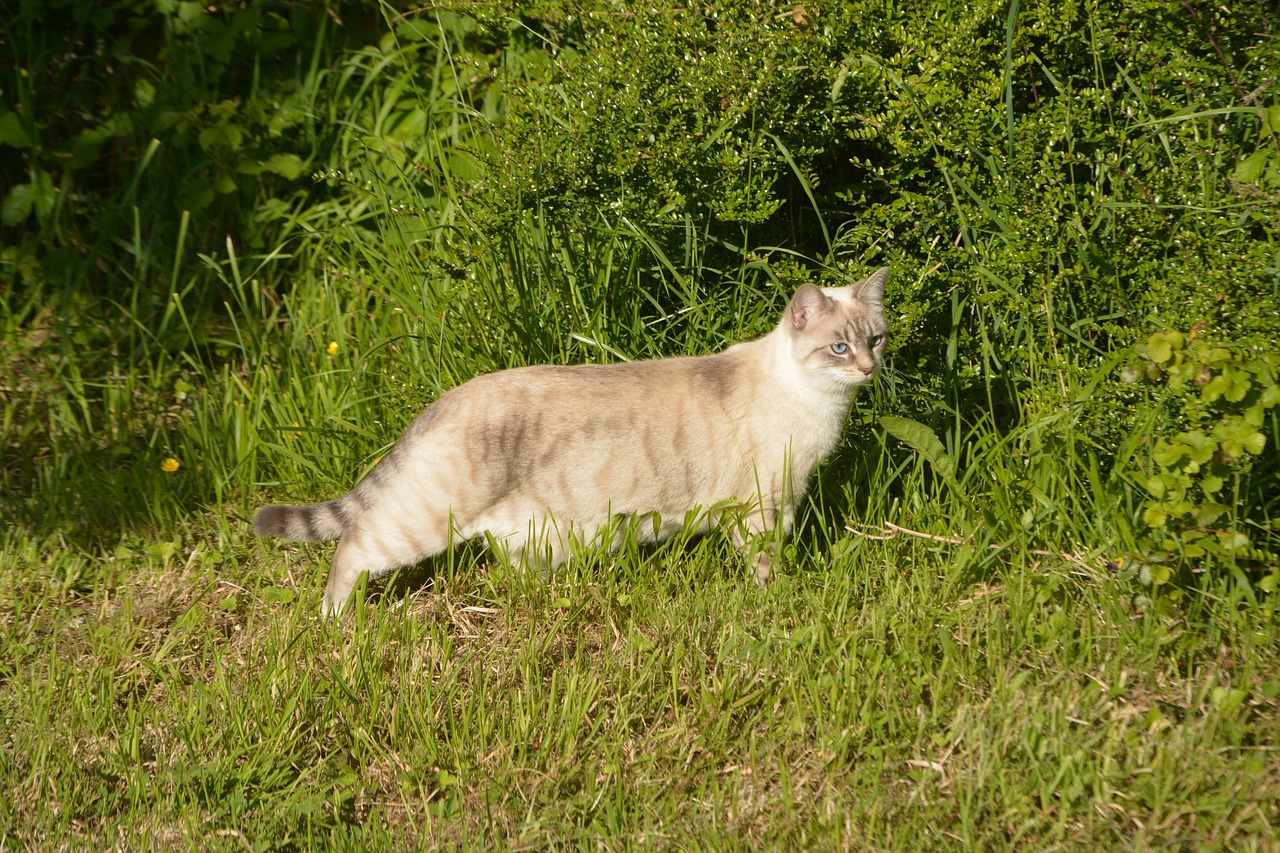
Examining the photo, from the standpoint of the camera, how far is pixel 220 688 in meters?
3.32

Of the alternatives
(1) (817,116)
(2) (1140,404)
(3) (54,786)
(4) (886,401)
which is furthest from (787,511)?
(3) (54,786)

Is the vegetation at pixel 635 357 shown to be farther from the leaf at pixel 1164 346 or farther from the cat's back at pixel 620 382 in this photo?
the cat's back at pixel 620 382

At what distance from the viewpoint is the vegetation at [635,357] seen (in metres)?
3.02

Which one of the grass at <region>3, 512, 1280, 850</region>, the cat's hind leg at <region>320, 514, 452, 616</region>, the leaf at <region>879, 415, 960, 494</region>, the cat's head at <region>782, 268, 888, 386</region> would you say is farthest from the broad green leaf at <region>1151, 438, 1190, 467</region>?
the cat's hind leg at <region>320, 514, 452, 616</region>

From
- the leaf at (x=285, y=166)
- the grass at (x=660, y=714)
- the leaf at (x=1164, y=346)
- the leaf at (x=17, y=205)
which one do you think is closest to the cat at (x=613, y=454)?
the grass at (x=660, y=714)

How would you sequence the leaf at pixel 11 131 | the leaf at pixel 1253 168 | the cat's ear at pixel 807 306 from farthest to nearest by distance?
the leaf at pixel 11 131 → the cat's ear at pixel 807 306 → the leaf at pixel 1253 168

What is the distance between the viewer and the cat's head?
146 inches

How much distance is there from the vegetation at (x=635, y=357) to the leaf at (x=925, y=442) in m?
0.01

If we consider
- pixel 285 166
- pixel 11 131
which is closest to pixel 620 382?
pixel 285 166

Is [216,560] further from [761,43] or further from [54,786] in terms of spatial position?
[761,43]

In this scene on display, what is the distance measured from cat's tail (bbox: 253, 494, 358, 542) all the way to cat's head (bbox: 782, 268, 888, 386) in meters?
1.62

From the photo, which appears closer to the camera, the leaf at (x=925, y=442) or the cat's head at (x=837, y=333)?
the cat's head at (x=837, y=333)

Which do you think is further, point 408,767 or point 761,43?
point 761,43

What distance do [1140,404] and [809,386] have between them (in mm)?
1065
